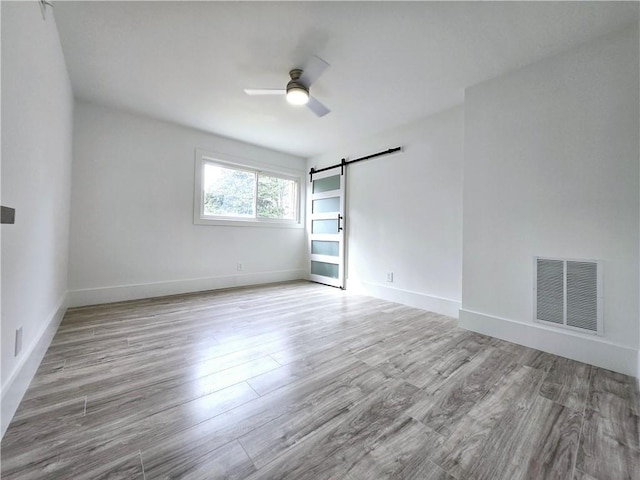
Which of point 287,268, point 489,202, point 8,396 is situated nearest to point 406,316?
point 489,202

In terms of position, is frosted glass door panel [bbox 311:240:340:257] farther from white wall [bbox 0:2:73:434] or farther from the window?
white wall [bbox 0:2:73:434]

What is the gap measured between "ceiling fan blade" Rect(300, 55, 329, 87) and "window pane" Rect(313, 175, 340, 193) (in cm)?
220

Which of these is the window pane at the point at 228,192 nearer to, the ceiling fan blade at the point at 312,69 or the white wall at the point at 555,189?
the ceiling fan blade at the point at 312,69

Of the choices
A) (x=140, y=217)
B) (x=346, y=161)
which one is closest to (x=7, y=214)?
(x=140, y=217)

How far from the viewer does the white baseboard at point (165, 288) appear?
3.00m

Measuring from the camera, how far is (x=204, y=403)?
134 cm

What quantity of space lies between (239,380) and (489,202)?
2.57 m

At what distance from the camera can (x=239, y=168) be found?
4.30 meters

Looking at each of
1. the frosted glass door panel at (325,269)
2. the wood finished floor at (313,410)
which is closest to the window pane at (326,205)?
the frosted glass door panel at (325,269)

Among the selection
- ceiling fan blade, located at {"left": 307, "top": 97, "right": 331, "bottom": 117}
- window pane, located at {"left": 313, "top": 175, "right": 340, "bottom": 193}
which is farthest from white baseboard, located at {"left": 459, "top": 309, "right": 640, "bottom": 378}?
window pane, located at {"left": 313, "top": 175, "right": 340, "bottom": 193}

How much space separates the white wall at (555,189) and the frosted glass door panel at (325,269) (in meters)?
2.22

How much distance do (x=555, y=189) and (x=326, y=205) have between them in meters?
3.15

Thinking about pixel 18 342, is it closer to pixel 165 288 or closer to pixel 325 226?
pixel 165 288

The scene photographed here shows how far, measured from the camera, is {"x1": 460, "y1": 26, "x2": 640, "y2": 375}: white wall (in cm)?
176
